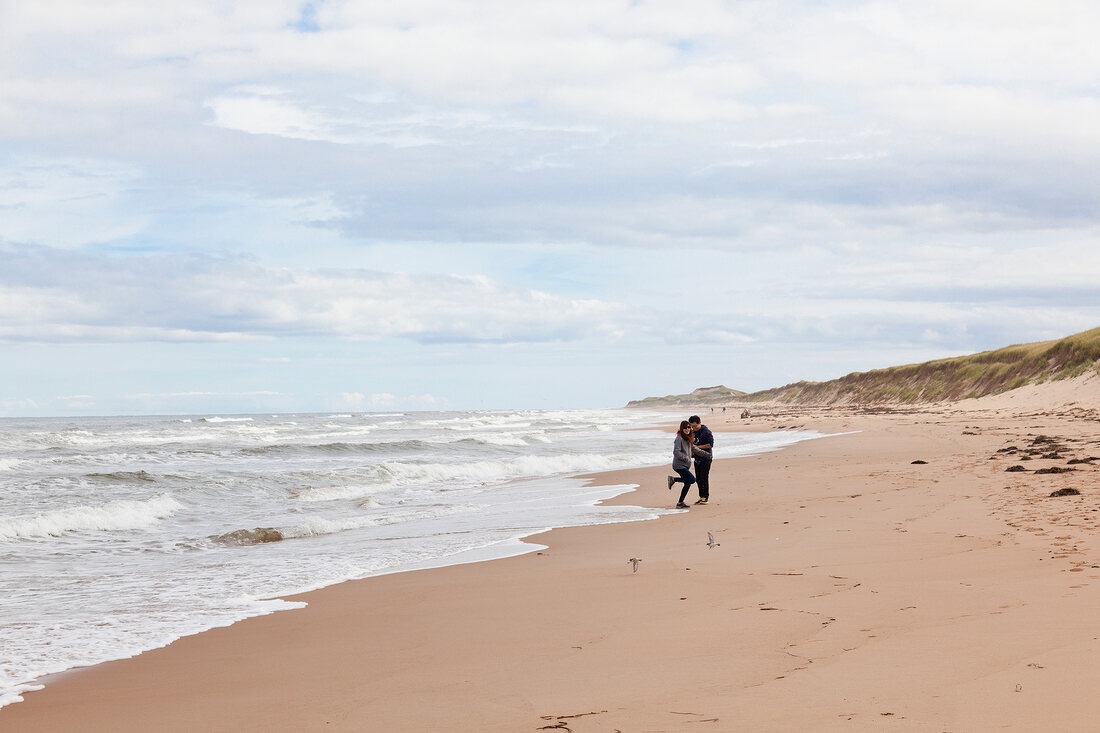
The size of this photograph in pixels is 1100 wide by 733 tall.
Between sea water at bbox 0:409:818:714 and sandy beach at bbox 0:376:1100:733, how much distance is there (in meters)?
0.87

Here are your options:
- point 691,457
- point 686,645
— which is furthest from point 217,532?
point 686,645

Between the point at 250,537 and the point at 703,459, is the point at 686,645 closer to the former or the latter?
the point at 250,537

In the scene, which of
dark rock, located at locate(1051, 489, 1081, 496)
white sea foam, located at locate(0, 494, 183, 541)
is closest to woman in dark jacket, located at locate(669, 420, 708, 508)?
dark rock, located at locate(1051, 489, 1081, 496)

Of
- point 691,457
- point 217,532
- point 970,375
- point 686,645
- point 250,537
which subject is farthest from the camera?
point 970,375

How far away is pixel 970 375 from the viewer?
57.8 metres

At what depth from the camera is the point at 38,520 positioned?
1395cm

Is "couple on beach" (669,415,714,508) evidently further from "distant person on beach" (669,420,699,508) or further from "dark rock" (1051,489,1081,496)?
"dark rock" (1051,489,1081,496)

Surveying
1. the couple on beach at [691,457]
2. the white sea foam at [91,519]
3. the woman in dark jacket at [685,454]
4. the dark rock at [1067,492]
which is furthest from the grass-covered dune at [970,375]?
the white sea foam at [91,519]

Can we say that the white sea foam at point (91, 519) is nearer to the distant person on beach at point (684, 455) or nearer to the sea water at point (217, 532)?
the sea water at point (217, 532)

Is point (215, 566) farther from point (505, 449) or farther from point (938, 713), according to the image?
point (505, 449)

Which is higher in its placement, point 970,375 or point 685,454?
point 970,375

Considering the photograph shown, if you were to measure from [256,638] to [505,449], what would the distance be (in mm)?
27660

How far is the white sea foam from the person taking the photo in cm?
1357

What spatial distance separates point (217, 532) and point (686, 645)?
1082 cm
